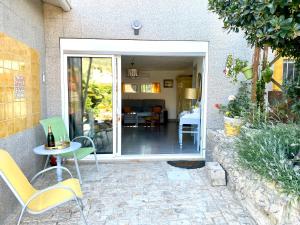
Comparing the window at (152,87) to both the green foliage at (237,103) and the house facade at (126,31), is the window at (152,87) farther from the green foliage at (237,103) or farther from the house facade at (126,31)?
the green foliage at (237,103)

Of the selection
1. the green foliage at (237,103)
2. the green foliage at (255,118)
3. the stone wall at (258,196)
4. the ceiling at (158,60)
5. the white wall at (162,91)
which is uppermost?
A: the ceiling at (158,60)

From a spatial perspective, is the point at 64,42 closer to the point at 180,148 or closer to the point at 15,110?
the point at 15,110

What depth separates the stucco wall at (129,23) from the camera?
4.29m

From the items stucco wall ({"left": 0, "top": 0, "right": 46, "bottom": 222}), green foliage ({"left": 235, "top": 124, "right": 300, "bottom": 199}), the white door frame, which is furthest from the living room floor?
green foliage ({"left": 235, "top": 124, "right": 300, "bottom": 199})

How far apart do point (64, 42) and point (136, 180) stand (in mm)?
2792

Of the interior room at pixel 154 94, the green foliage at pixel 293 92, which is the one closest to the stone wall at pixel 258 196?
the green foliage at pixel 293 92

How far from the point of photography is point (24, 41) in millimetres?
3299

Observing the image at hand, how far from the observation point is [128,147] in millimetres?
5727

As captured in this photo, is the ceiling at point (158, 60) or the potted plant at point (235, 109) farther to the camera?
the ceiling at point (158, 60)

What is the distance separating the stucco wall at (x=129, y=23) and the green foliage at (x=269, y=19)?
226cm

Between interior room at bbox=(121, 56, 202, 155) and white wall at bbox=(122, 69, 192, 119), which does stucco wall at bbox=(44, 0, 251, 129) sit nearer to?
interior room at bbox=(121, 56, 202, 155)

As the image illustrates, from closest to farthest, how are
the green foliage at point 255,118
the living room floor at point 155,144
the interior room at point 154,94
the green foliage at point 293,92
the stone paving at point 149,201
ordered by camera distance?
the green foliage at point 293,92
the stone paving at point 149,201
the green foliage at point 255,118
the living room floor at point 155,144
the interior room at point 154,94

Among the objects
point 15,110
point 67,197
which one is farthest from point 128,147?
point 67,197

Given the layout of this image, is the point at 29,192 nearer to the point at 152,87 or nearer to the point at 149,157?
the point at 149,157
